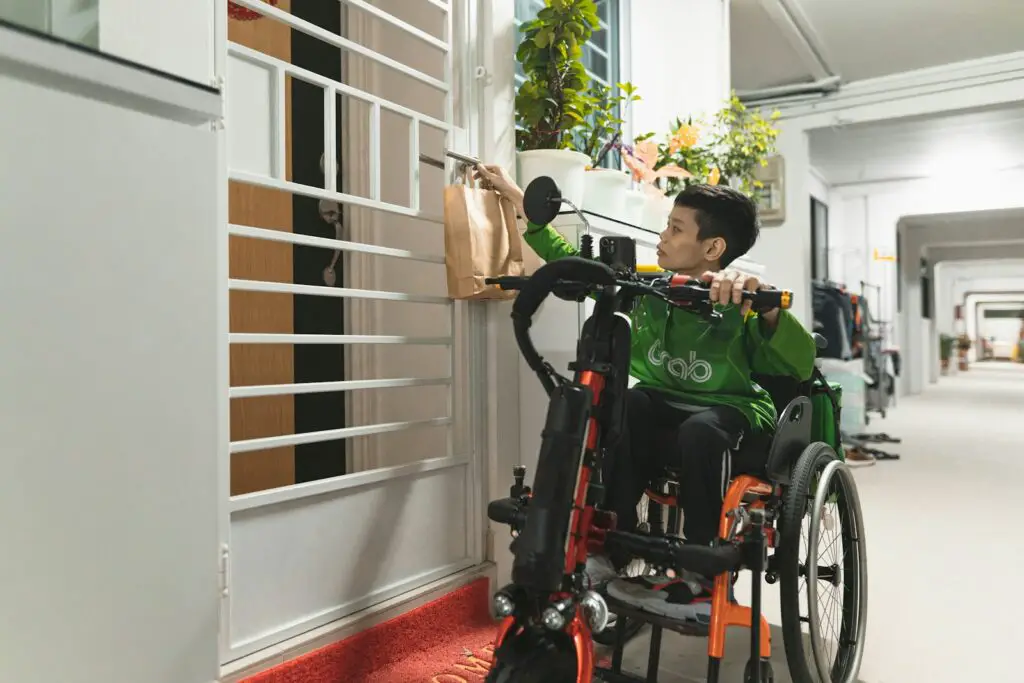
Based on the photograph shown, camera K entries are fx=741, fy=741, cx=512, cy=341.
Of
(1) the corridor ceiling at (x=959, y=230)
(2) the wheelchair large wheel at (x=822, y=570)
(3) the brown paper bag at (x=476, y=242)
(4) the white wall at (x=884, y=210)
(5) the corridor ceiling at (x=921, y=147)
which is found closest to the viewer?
(2) the wheelchair large wheel at (x=822, y=570)

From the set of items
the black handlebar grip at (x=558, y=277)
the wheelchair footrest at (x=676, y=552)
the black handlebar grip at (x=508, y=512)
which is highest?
the black handlebar grip at (x=558, y=277)

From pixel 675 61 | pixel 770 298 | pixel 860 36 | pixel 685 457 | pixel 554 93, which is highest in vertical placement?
pixel 860 36

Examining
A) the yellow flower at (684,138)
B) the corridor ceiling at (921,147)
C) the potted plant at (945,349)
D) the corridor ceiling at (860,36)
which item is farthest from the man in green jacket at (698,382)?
the potted plant at (945,349)

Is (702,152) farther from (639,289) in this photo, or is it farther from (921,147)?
(921,147)

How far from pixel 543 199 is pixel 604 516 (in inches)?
24.8

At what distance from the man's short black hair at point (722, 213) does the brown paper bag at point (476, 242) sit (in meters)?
0.45

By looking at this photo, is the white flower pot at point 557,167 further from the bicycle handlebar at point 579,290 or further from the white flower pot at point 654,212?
the bicycle handlebar at point 579,290

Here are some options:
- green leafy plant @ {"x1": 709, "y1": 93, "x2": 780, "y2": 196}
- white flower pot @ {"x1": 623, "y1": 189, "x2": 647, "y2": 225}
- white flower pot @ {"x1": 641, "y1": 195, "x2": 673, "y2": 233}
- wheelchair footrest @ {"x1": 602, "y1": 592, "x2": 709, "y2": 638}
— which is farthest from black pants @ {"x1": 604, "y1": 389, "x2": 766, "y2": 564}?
green leafy plant @ {"x1": 709, "y1": 93, "x2": 780, "y2": 196}

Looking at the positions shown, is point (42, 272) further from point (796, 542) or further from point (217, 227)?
point (796, 542)

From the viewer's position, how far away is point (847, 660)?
1671 mm

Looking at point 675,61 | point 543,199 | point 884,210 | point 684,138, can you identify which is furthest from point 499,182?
point 884,210

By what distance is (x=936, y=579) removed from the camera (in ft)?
8.27

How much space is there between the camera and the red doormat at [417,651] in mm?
1522

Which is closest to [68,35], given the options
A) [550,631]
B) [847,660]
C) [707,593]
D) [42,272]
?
[42,272]
